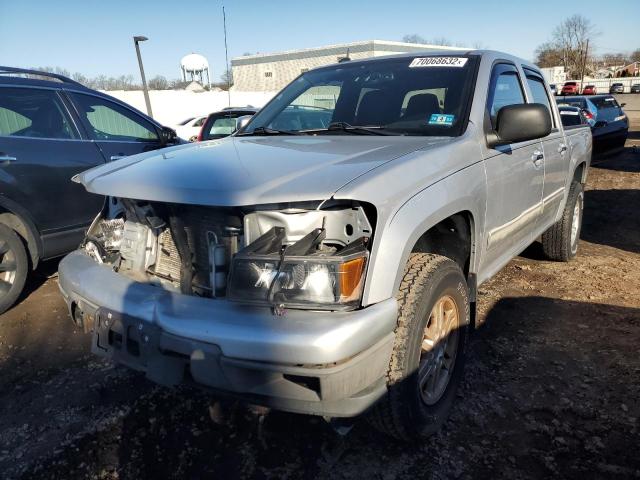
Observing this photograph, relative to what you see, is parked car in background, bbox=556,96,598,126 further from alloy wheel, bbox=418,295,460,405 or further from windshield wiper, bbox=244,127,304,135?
alloy wheel, bbox=418,295,460,405

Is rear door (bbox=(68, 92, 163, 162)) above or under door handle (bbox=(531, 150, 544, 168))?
above

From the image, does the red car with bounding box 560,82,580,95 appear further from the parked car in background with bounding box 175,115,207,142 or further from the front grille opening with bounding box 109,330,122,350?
the front grille opening with bounding box 109,330,122,350

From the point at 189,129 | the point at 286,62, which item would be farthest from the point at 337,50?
the point at 189,129

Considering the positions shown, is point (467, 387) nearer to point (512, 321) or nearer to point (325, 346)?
point (512, 321)

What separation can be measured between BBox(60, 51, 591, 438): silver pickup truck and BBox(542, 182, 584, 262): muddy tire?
5.98 feet

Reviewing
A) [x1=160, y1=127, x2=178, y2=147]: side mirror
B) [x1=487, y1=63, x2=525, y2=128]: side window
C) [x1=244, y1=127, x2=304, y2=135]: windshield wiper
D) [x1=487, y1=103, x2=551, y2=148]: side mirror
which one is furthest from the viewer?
[x1=160, y1=127, x2=178, y2=147]: side mirror

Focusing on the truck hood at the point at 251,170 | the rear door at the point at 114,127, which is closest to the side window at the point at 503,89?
the truck hood at the point at 251,170

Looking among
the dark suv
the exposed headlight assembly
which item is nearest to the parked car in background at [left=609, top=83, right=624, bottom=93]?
the dark suv

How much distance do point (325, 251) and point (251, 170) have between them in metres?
0.49

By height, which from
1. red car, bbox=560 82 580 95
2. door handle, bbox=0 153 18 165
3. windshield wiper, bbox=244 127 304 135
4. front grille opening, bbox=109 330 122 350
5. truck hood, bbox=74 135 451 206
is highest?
red car, bbox=560 82 580 95

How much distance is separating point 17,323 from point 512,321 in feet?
12.3

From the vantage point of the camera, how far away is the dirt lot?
89.0 inches

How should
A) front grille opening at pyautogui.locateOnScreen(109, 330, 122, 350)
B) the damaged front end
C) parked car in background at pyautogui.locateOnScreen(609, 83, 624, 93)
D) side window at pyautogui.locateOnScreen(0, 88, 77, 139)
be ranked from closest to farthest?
the damaged front end
front grille opening at pyautogui.locateOnScreen(109, 330, 122, 350)
side window at pyautogui.locateOnScreen(0, 88, 77, 139)
parked car in background at pyautogui.locateOnScreen(609, 83, 624, 93)

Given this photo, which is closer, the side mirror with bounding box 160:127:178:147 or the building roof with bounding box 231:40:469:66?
the side mirror with bounding box 160:127:178:147
